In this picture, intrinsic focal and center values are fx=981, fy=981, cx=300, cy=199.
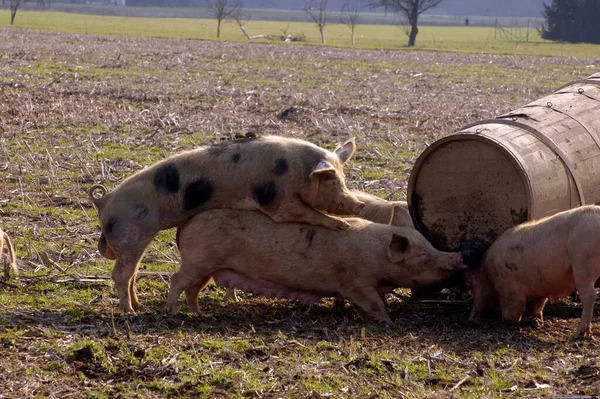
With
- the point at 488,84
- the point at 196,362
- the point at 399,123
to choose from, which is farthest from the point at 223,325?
the point at 488,84

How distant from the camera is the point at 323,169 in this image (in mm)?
8031

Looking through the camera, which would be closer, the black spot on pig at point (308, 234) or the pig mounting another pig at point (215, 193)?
the pig mounting another pig at point (215, 193)

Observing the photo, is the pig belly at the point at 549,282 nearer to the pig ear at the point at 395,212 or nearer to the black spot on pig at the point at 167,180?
the pig ear at the point at 395,212

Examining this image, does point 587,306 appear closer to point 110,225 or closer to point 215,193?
point 215,193

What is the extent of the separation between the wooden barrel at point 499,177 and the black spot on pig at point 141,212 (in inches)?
93.1

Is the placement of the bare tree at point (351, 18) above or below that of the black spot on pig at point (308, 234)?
above

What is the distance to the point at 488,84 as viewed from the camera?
27.0m

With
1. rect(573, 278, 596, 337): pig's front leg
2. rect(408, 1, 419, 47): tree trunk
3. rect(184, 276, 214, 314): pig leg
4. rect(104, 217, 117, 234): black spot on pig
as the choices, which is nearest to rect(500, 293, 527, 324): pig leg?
rect(573, 278, 596, 337): pig's front leg

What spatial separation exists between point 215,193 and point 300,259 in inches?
35.1

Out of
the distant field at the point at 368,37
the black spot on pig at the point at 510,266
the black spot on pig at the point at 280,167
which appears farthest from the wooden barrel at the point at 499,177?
the distant field at the point at 368,37

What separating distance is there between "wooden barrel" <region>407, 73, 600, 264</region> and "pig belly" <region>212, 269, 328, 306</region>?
4.09ft

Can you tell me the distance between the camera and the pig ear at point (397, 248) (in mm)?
8047

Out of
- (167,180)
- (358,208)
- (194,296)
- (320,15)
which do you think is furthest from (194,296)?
(320,15)

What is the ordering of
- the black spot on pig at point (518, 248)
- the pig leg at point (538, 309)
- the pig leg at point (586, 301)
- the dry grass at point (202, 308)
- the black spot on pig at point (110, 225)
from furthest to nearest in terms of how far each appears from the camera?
1. the pig leg at point (538, 309)
2. the black spot on pig at point (110, 225)
3. the black spot on pig at point (518, 248)
4. the pig leg at point (586, 301)
5. the dry grass at point (202, 308)
